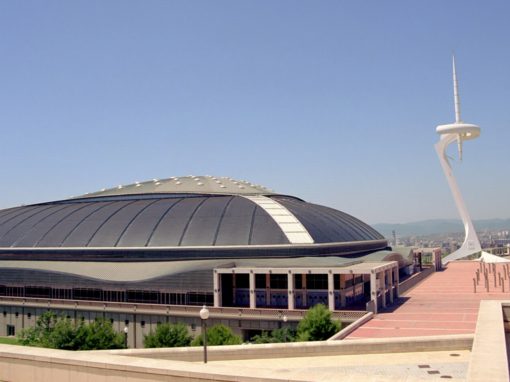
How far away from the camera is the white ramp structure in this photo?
11256cm

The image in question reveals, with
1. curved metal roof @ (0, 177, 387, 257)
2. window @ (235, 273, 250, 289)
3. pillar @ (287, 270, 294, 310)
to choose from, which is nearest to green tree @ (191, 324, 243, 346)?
pillar @ (287, 270, 294, 310)

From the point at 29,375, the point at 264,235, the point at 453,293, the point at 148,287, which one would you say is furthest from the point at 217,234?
the point at 29,375

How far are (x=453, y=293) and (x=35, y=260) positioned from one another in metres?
55.5

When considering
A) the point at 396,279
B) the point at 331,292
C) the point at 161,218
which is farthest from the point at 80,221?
the point at 396,279

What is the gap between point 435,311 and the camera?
2154 inches

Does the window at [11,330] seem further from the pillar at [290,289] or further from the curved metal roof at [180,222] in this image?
the pillar at [290,289]

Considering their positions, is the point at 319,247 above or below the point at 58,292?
above

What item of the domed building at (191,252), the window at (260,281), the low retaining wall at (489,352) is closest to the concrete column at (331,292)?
the domed building at (191,252)

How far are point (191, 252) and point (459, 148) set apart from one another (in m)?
71.8

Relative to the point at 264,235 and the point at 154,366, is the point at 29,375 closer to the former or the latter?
the point at 154,366

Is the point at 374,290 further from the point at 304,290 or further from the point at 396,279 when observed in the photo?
the point at 396,279

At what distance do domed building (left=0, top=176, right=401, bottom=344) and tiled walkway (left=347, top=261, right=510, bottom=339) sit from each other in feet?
15.6

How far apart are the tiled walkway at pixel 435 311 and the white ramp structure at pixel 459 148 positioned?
36.4 metres

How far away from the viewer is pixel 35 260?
74562mm
